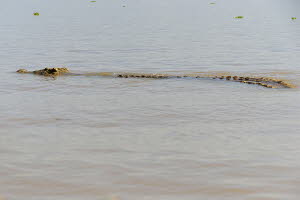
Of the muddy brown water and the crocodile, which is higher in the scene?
the crocodile

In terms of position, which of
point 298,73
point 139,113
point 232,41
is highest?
point 232,41

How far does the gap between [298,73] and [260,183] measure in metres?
8.98

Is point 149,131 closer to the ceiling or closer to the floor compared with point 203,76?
closer to the floor

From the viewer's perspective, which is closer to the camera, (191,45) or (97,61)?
(97,61)

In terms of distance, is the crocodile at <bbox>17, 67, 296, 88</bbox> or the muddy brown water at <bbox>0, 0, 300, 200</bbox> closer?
the muddy brown water at <bbox>0, 0, 300, 200</bbox>

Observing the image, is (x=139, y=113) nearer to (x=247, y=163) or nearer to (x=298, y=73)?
(x=247, y=163)

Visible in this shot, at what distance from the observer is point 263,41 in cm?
2311

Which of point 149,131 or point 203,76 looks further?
point 203,76

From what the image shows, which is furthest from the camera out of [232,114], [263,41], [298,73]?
[263,41]

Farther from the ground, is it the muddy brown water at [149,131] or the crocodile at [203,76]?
the crocodile at [203,76]

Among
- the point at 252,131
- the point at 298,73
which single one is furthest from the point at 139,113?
the point at 298,73

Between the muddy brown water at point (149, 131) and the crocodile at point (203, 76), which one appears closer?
the muddy brown water at point (149, 131)

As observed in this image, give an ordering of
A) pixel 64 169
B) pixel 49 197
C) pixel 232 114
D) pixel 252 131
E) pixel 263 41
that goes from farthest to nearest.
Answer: pixel 263 41
pixel 232 114
pixel 252 131
pixel 64 169
pixel 49 197

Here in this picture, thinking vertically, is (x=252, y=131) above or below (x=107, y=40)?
below
